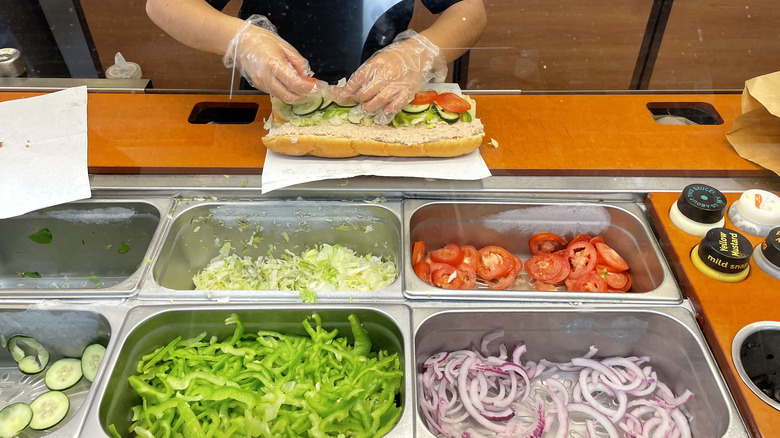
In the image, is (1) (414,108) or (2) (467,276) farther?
(1) (414,108)

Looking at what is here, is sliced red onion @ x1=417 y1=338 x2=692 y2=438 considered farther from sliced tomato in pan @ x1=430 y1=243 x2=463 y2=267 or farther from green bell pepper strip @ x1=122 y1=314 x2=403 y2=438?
sliced tomato in pan @ x1=430 y1=243 x2=463 y2=267

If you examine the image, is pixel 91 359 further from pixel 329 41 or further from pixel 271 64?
pixel 329 41

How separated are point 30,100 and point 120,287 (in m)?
1.27

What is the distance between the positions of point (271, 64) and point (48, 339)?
1151 millimetres

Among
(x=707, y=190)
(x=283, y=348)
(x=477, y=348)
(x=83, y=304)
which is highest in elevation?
(x=707, y=190)

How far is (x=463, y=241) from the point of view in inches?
74.8

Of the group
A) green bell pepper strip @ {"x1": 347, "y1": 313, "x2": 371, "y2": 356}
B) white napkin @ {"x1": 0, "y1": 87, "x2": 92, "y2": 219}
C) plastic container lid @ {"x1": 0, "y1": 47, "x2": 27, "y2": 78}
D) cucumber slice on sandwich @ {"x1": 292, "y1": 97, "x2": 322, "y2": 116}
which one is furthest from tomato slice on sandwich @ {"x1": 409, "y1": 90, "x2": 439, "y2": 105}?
plastic container lid @ {"x1": 0, "y1": 47, "x2": 27, "y2": 78}

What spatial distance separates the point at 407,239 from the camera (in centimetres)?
167

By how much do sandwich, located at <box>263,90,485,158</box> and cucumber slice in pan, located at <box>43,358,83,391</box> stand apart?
0.97 meters

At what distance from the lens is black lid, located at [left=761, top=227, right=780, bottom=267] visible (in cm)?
143

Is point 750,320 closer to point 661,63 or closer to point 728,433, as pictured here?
point 728,433

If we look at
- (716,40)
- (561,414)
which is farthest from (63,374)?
(716,40)

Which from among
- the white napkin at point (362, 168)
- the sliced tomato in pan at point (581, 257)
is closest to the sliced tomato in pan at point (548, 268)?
the sliced tomato in pan at point (581, 257)

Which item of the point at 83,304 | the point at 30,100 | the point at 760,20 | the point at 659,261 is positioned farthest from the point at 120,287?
the point at 760,20
